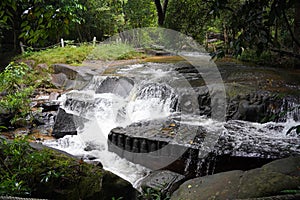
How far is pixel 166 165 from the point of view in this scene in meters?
4.46

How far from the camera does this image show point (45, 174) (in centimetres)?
228

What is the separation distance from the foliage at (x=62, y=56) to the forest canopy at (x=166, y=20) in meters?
0.78

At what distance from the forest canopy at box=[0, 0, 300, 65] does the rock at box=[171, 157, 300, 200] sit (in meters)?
1.23

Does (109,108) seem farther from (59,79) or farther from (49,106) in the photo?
(59,79)

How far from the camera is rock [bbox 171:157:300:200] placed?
8.04 feet

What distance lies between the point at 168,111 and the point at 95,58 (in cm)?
774

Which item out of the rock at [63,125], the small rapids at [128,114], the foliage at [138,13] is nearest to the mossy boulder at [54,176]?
the small rapids at [128,114]

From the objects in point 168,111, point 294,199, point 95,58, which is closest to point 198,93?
point 168,111

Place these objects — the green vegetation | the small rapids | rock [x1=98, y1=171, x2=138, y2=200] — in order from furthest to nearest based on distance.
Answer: the small rapids < rock [x1=98, y1=171, x2=138, y2=200] < the green vegetation

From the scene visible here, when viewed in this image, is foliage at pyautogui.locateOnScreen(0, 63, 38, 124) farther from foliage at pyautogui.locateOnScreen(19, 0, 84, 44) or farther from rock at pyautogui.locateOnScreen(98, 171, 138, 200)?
foliage at pyautogui.locateOnScreen(19, 0, 84, 44)

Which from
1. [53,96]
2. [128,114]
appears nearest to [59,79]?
[53,96]

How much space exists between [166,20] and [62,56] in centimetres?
633

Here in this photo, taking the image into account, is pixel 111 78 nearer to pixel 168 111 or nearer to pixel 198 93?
pixel 168 111

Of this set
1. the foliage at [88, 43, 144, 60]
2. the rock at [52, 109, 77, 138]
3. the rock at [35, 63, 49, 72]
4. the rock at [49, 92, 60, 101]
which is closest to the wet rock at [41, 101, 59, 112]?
the rock at [49, 92, 60, 101]
